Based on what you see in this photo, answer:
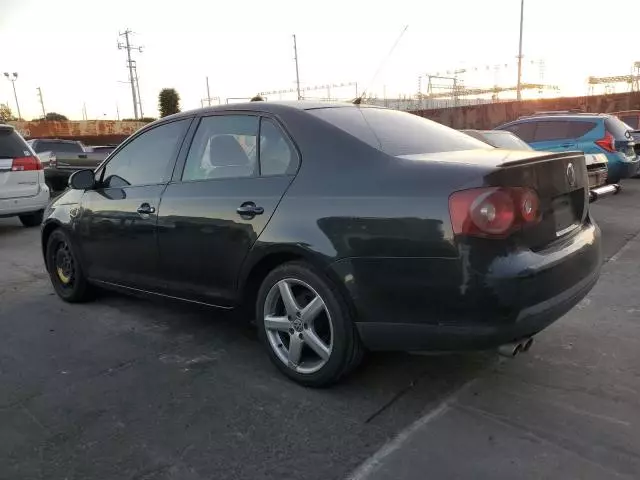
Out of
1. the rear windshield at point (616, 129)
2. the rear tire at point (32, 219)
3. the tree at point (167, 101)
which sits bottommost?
the rear tire at point (32, 219)

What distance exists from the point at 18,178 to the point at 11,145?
1.74ft

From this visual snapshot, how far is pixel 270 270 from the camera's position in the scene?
3340mm

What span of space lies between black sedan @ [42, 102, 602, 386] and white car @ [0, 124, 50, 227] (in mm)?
5642

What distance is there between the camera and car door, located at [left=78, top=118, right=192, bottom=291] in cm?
395

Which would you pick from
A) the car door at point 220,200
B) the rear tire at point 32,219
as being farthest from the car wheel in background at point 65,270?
the rear tire at point 32,219

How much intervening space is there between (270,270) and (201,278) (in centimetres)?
54

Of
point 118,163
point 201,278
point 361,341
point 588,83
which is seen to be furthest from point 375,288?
point 588,83

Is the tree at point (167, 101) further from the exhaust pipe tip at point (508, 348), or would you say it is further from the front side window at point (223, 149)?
the exhaust pipe tip at point (508, 348)

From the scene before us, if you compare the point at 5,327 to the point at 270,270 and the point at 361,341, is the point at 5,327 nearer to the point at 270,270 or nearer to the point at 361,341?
the point at 270,270

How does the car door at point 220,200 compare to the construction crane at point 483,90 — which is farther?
the construction crane at point 483,90

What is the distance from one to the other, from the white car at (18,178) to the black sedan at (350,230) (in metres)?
5.64

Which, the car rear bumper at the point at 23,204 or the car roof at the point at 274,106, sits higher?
the car roof at the point at 274,106

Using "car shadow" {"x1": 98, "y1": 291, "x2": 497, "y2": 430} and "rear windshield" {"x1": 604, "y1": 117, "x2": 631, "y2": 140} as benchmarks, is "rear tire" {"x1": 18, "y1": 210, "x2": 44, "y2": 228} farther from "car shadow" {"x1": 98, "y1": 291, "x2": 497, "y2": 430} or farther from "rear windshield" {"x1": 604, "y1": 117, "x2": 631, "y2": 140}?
"rear windshield" {"x1": 604, "y1": 117, "x2": 631, "y2": 140}

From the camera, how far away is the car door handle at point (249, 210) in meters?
3.23
